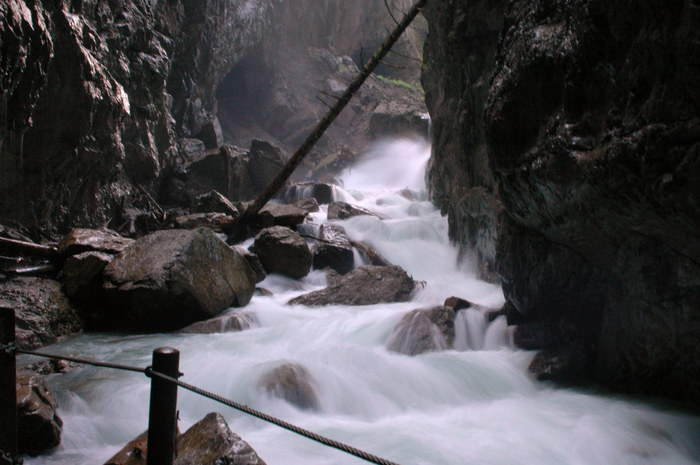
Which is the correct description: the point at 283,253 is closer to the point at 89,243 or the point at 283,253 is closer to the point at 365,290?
the point at 365,290

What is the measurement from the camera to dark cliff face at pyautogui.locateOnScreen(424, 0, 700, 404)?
2521 mm

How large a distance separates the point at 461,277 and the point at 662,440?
6.12 meters

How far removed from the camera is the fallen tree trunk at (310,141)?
28.2ft

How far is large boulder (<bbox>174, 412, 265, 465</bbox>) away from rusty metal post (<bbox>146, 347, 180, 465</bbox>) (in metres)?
0.26

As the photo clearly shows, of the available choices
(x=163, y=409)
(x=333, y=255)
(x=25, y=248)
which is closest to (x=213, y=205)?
(x=333, y=255)

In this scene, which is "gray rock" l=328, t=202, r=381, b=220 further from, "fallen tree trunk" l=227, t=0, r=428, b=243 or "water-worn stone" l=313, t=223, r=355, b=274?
"fallen tree trunk" l=227, t=0, r=428, b=243

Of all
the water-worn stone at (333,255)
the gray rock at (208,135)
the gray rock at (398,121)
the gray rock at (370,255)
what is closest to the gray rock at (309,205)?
the gray rock at (370,255)

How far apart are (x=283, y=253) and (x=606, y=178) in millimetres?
6732

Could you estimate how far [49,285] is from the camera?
5789 millimetres

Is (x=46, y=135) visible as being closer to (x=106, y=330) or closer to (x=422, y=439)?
(x=106, y=330)

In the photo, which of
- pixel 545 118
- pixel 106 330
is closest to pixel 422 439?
pixel 545 118

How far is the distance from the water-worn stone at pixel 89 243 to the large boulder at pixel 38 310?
1.91ft

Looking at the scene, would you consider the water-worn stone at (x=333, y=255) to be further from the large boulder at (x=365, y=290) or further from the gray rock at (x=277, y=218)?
the large boulder at (x=365, y=290)

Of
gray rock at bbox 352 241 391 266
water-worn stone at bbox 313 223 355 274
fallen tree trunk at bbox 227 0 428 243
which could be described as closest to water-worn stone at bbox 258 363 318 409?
water-worn stone at bbox 313 223 355 274
